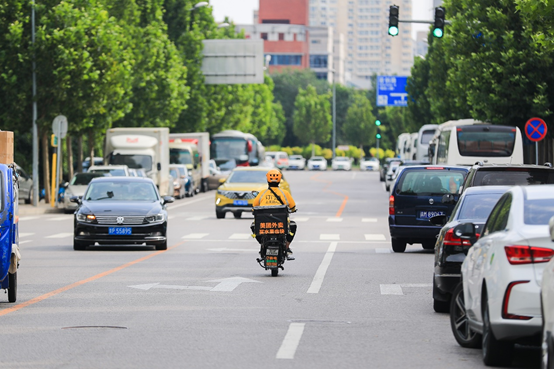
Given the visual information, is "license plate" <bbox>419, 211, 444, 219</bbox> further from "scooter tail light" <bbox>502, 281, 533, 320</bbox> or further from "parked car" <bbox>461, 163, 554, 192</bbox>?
"scooter tail light" <bbox>502, 281, 533, 320</bbox>

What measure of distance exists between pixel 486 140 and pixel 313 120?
351 ft

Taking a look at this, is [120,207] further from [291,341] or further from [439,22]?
[291,341]

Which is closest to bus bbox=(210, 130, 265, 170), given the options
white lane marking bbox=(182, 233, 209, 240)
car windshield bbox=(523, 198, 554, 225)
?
white lane marking bbox=(182, 233, 209, 240)

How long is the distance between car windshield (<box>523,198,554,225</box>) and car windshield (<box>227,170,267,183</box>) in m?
27.6

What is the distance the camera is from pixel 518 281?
8469mm

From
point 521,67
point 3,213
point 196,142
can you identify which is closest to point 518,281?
point 3,213

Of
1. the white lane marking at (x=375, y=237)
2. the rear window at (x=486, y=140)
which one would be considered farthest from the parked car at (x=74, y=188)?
the white lane marking at (x=375, y=237)

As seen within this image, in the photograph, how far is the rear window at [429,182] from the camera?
23.5 metres

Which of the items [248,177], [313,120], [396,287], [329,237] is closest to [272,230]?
[396,287]

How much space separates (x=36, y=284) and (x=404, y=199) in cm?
918

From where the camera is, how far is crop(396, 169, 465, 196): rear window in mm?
23500

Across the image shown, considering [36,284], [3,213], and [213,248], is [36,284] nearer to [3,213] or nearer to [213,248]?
[3,213]

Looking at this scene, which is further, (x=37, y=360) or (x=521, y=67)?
(x=521, y=67)

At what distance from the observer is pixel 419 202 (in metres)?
23.2
